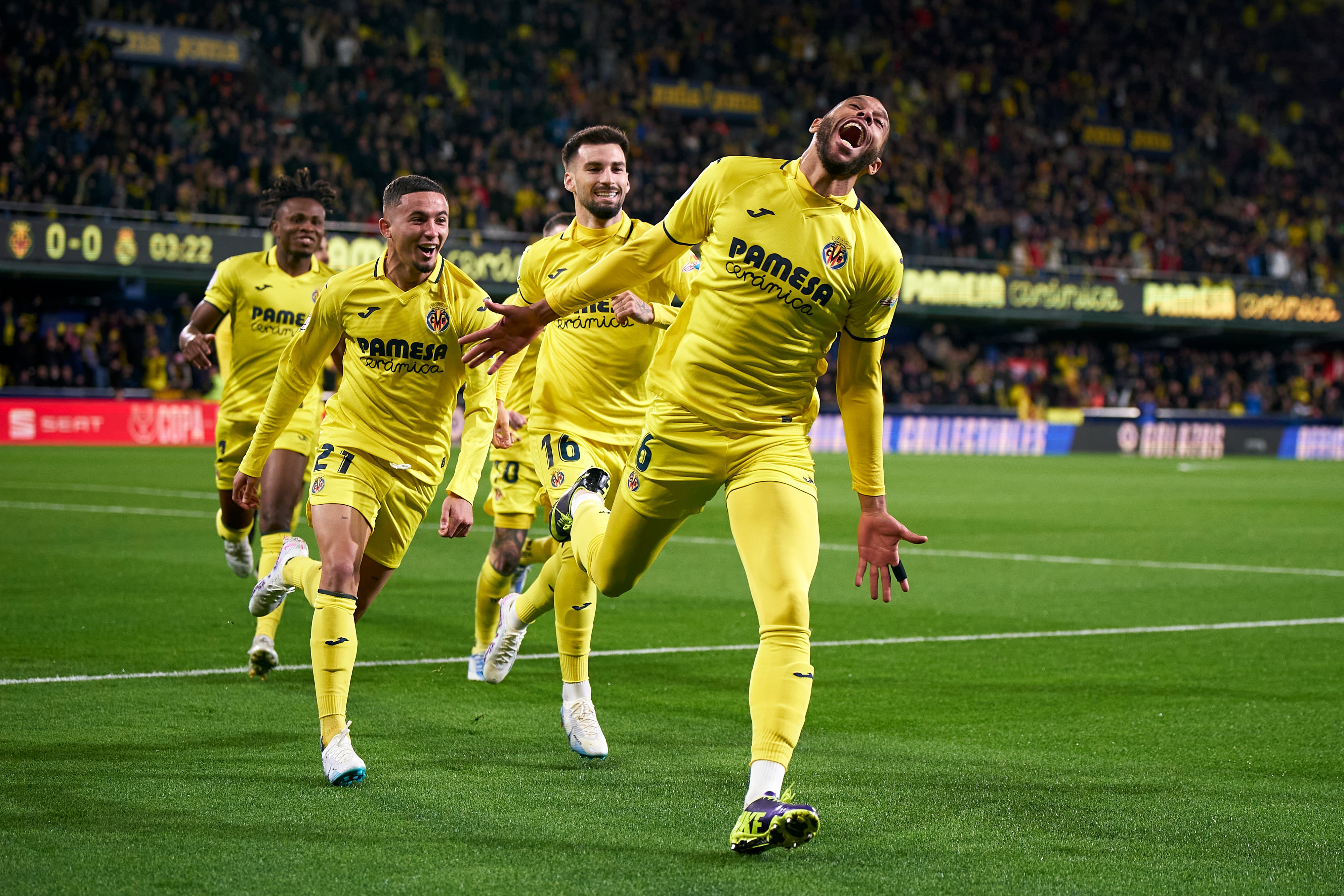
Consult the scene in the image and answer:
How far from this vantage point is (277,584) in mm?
6203

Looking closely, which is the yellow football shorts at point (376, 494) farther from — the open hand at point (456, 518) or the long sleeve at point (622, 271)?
the long sleeve at point (622, 271)

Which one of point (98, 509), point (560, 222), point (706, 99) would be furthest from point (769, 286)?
point (706, 99)

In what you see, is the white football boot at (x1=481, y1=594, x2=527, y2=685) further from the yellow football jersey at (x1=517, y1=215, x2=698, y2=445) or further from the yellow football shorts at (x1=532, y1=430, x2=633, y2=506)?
the yellow football jersey at (x1=517, y1=215, x2=698, y2=445)

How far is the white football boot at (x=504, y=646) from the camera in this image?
267 inches

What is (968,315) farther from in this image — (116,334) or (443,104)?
(116,334)

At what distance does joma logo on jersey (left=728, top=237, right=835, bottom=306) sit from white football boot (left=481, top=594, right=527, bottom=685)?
2643 millimetres

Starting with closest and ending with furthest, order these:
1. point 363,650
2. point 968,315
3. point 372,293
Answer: point 372,293 < point 363,650 < point 968,315

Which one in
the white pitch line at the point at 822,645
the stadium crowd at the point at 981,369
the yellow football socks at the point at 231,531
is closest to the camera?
the white pitch line at the point at 822,645

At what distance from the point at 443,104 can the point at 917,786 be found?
3154cm

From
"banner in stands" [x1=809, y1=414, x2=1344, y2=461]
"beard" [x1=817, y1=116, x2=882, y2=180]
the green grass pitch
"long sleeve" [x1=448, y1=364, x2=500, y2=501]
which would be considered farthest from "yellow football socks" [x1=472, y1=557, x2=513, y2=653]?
"banner in stands" [x1=809, y1=414, x2=1344, y2=461]

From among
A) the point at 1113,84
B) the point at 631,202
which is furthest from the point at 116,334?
the point at 1113,84

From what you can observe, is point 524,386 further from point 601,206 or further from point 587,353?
point 601,206

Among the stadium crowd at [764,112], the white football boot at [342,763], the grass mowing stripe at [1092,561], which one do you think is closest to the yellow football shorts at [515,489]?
the white football boot at [342,763]

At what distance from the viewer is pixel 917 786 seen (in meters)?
5.18
